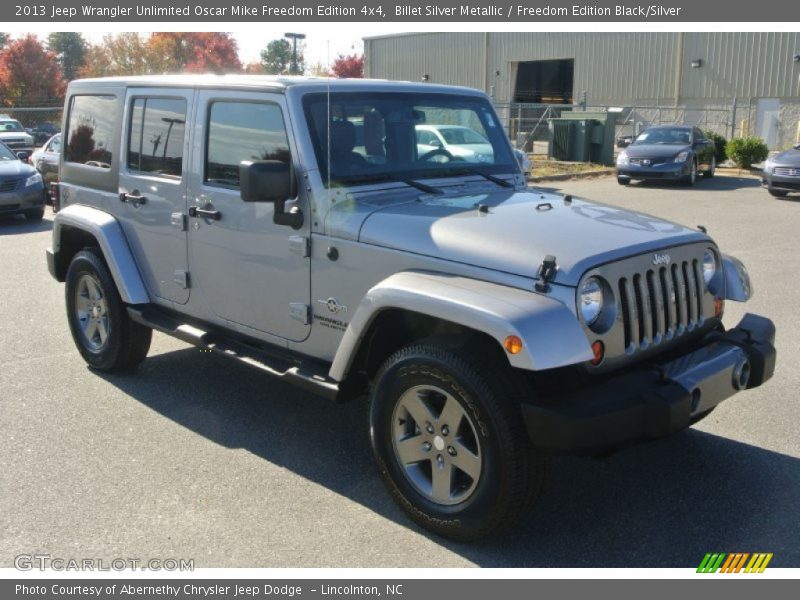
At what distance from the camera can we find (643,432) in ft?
11.1

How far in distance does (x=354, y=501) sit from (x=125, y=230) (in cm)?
270

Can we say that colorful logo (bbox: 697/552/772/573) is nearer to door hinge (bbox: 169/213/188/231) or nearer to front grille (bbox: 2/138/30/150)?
door hinge (bbox: 169/213/188/231)

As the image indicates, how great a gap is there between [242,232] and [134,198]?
1.20m

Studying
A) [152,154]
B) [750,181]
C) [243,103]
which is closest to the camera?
[243,103]

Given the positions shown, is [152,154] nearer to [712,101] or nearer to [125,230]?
[125,230]

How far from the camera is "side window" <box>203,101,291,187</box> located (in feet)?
14.8

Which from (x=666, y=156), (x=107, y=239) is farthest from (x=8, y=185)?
(x=666, y=156)

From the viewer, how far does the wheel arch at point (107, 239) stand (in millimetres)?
5547

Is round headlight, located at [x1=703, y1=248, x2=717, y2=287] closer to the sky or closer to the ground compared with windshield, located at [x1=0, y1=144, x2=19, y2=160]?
closer to the ground

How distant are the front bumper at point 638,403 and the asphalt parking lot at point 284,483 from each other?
1.92ft

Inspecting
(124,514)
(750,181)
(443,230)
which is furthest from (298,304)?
(750,181)

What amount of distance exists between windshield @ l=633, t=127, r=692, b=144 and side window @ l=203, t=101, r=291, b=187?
58.1 feet

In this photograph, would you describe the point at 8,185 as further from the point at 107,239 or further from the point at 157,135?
the point at 157,135

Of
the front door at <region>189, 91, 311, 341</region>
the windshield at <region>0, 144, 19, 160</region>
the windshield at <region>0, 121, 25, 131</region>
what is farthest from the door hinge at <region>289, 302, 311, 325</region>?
the windshield at <region>0, 121, 25, 131</region>
